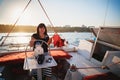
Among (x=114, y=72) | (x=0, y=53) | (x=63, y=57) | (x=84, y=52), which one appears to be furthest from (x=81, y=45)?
(x=0, y=53)

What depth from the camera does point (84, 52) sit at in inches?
158

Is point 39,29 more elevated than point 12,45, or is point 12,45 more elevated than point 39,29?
point 39,29

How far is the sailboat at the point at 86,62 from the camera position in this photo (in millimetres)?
2544

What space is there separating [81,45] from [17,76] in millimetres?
2223

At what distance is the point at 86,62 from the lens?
141 inches

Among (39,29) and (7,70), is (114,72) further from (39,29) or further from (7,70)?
(7,70)

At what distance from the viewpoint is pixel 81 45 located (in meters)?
4.25

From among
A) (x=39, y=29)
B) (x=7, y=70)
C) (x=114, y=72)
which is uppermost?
(x=39, y=29)

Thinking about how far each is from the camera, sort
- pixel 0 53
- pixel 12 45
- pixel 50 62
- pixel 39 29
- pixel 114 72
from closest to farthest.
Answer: pixel 50 62 → pixel 114 72 → pixel 39 29 → pixel 0 53 → pixel 12 45

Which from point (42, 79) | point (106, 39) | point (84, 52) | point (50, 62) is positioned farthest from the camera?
point (84, 52)

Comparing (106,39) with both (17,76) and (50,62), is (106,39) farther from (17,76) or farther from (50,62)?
(17,76)

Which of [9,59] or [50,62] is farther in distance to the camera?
[9,59]

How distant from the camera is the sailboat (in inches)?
100

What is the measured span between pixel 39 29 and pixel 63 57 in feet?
4.16
